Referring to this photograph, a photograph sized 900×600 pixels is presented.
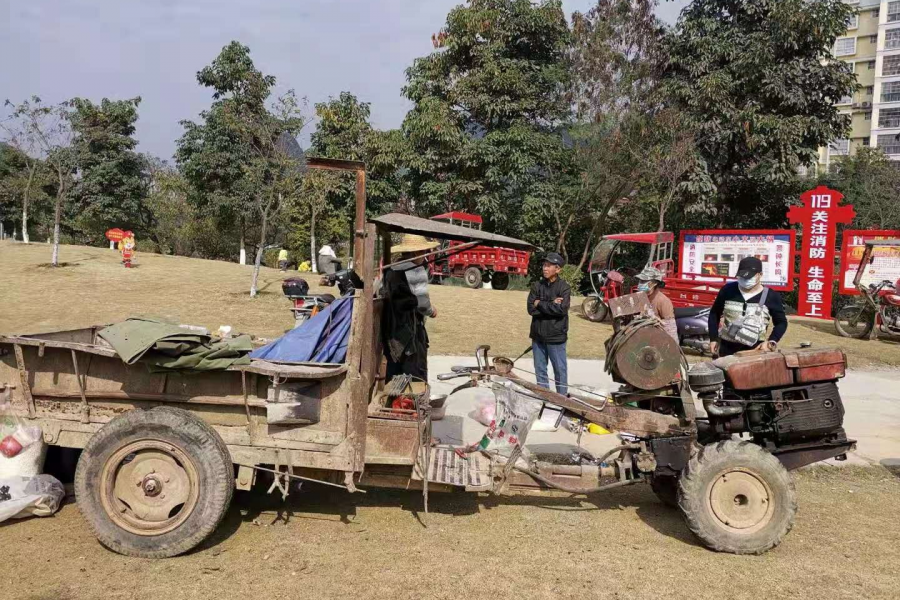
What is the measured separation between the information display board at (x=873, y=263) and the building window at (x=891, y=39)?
4656 cm

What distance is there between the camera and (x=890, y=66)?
165ft

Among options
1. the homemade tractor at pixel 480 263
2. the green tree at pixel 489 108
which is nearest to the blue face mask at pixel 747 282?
the homemade tractor at pixel 480 263

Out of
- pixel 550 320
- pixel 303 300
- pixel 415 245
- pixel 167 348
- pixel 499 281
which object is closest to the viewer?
pixel 167 348

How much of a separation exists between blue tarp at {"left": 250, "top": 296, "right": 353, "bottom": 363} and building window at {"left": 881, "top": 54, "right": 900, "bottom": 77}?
200ft

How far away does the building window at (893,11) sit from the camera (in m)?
50.4

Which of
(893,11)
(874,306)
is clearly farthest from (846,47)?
(874,306)

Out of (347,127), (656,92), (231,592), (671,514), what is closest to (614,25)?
(656,92)

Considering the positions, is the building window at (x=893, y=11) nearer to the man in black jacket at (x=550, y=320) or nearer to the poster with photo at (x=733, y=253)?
the poster with photo at (x=733, y=253)

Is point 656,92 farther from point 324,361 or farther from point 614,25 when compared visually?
point 324,361

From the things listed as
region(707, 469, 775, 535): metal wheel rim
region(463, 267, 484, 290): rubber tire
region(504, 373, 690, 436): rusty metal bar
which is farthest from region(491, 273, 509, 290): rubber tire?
region(707, 469, 775, 535): metal wheel rim

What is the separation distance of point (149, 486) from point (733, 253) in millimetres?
15937

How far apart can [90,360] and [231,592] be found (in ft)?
5.23

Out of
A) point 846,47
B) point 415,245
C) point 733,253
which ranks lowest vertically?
point 415,245

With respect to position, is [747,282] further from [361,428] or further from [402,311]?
[361,428]
